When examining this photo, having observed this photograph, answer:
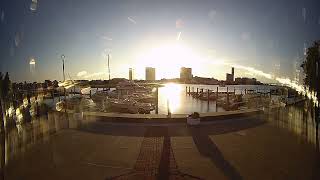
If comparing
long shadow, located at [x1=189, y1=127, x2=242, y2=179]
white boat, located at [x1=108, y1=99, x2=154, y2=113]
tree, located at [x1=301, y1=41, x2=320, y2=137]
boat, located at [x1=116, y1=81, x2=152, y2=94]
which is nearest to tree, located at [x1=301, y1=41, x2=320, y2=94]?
tree, located at [x1=301, y1=41, x2=320, y2=137]

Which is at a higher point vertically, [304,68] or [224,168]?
[304,68]

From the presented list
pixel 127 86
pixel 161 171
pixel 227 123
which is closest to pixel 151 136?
pixel 161 171

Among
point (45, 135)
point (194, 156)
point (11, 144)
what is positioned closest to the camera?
point (194, 156)

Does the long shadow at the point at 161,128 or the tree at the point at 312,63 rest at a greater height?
the tree at the point at 312,63

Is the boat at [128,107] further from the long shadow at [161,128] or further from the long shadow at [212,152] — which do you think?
the long shadow at [212,152]

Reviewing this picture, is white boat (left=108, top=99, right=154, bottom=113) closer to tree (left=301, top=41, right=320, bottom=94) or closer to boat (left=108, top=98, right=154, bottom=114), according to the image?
boat (left=108, top=98, right=154, bottom=114)

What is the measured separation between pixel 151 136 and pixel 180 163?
Answer: 4121mm

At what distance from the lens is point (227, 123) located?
655 inches

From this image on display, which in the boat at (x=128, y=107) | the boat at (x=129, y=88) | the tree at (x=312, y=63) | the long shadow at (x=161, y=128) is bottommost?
the boat at (x=128, y=107)

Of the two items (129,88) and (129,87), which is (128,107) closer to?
(129,88)

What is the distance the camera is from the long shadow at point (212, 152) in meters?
8.70

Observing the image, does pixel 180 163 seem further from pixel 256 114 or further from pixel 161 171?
pixel 256 114

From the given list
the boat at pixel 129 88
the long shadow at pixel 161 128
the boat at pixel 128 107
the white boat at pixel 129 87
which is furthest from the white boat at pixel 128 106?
the long shadow at pixel 161 128

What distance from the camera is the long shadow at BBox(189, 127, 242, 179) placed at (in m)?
8.70
